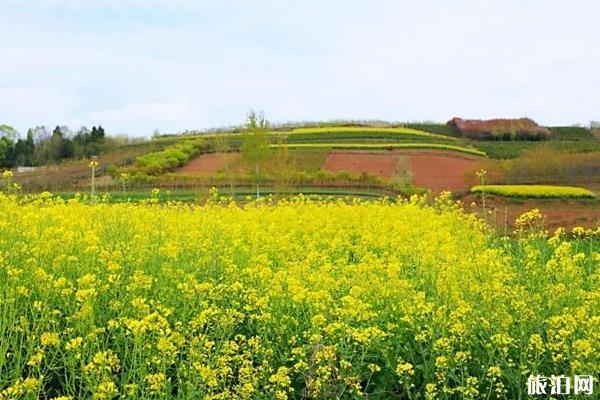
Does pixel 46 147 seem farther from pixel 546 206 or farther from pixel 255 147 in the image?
pixel 546 206

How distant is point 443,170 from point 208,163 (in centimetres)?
1500

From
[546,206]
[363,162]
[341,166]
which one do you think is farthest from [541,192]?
[363,162]

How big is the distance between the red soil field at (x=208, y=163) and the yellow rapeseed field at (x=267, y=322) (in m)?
32.9

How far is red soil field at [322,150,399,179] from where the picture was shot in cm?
3944

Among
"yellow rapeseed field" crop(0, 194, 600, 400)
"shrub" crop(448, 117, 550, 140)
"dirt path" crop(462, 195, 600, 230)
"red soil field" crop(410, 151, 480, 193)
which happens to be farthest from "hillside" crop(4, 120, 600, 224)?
"yellow rapeseed field" crop(0, 194, 600, 400)

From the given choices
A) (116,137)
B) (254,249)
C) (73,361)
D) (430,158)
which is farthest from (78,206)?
(116,137)

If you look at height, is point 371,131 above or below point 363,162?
above

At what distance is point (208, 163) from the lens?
140 feet

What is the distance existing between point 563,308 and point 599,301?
24 centimetres

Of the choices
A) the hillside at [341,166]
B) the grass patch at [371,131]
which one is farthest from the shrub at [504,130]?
the grass patch at [371,131]

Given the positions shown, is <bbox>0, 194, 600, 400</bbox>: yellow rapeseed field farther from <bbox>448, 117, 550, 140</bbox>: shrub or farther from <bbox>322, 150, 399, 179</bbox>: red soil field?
<bbox>448, 117, 550, 140</bbox>: shrub

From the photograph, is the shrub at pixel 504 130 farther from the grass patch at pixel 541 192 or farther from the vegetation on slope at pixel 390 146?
the grass patch at pixel 541 192

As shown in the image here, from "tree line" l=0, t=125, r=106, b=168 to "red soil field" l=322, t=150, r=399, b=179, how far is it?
22.0m

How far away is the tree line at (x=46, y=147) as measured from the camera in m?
51.3
